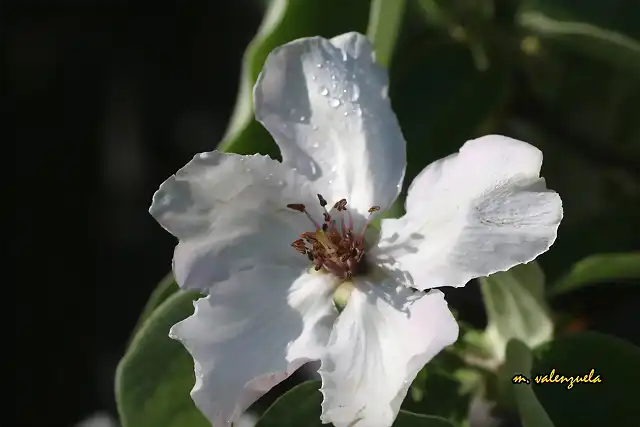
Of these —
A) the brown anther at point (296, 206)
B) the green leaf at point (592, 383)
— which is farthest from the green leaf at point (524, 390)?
the brown anther at point (296, 206)

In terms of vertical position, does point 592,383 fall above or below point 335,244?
below

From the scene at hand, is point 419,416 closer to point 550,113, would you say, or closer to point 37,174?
point 550,113

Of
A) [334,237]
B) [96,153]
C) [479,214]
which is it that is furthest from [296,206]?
[96,153]

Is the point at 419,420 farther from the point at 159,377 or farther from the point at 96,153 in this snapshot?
the point at 96,153

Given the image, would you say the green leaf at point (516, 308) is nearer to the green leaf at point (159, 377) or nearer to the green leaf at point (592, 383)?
the green leaf at point (592, 383)

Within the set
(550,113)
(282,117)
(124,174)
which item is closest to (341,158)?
(282,117)
